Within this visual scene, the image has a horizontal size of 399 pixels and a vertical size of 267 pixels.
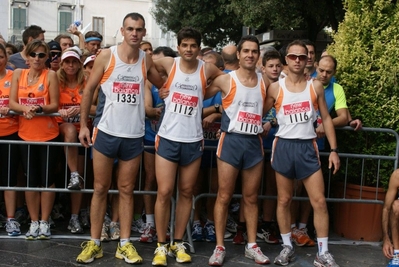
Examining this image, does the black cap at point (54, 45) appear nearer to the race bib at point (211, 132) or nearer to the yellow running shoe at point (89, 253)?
the race bib at point (211, 132)

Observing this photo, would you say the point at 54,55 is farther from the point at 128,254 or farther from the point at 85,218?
the point at 128,254

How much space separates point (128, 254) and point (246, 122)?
167 centimetres

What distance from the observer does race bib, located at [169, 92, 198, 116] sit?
5520mm

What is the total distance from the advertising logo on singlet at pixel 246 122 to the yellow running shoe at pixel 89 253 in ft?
5.74

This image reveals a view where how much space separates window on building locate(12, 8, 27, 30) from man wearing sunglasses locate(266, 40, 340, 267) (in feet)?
190

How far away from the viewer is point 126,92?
542 cm

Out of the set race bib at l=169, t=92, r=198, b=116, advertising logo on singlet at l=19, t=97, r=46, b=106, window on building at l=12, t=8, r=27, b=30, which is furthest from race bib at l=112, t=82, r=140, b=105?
window on building at l=12, t=8, r=27, b=30

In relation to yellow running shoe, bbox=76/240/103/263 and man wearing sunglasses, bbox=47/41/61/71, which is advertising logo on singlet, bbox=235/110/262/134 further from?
man wearing sunglasses, bbox=47/41/61/71

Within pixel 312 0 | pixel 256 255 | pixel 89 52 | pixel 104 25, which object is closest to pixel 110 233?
pixel 256 255

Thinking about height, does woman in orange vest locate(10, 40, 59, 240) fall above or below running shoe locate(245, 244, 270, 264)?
above

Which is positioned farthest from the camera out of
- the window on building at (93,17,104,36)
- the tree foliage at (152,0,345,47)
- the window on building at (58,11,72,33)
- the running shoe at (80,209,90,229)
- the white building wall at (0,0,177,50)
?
the window on building at (93,17,104,36)

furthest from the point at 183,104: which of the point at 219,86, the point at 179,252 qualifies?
the point at 179,252

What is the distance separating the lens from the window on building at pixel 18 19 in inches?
2351

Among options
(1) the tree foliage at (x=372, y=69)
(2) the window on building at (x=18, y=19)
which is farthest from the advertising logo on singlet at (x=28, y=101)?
(2) the window on building at (x=18, y=19)
